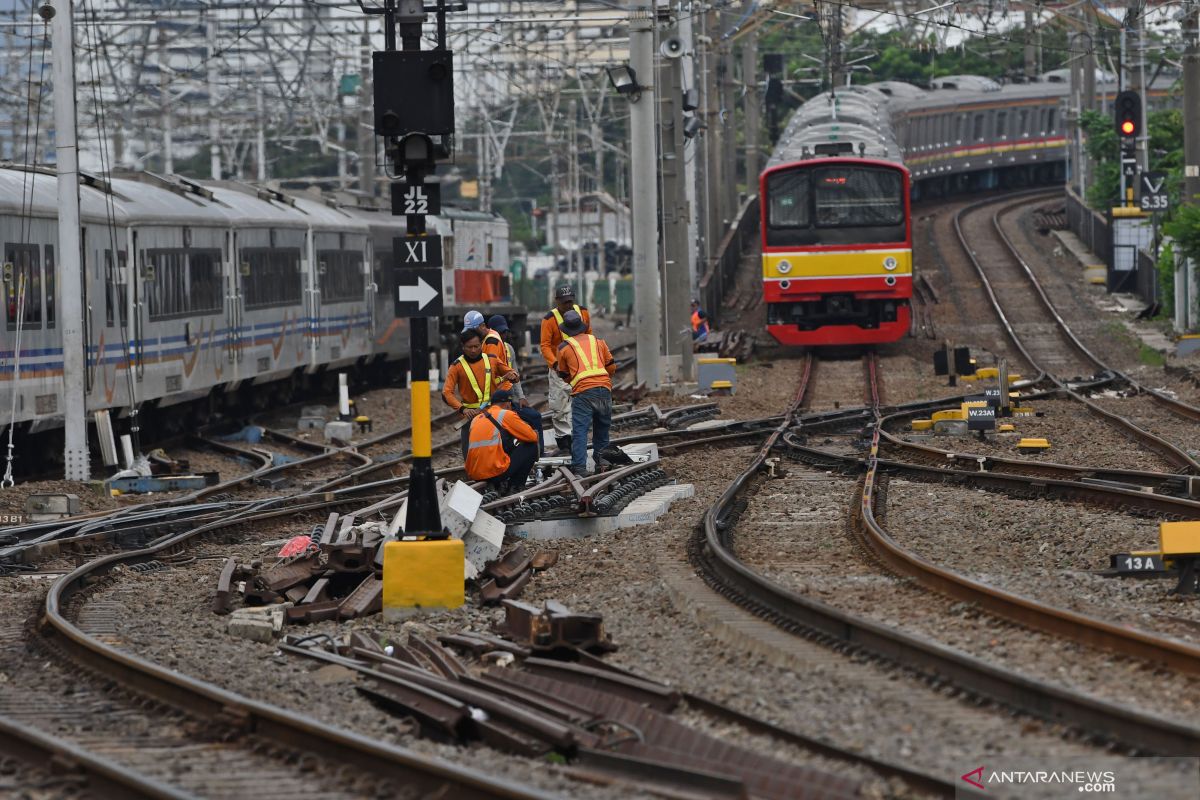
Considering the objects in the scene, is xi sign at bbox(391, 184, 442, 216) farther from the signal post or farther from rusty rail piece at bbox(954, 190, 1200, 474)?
rusty rail piece at bbox(954, 190, 1200, 474)

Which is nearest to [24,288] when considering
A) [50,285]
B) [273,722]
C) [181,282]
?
[50,285]

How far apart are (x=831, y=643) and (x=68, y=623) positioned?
4.05m

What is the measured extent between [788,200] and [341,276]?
7.50 metres

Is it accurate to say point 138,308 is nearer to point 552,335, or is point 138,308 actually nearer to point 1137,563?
point 552,335

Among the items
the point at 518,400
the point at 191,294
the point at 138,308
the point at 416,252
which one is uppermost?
the point at 416,252

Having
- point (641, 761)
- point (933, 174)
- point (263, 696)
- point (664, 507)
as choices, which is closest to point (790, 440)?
point (664, 507)

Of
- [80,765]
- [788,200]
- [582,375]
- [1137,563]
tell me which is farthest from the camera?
[788,200]

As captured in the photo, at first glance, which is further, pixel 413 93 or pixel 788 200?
pixel 788 200

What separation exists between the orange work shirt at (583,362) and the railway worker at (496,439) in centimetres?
107

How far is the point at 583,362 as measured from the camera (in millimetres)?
15555

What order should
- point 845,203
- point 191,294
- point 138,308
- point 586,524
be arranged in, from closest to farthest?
point 586,524
point 138,308
point 191,294
point 845,203

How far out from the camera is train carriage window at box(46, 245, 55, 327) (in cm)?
1831

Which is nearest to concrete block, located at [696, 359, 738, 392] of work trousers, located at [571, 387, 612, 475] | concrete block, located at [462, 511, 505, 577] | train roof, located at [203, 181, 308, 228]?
train roof, located at [203, 181, 308, 228]

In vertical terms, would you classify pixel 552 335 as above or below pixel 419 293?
below
